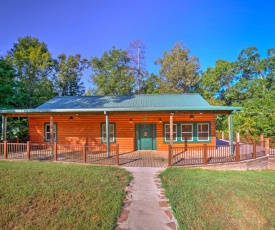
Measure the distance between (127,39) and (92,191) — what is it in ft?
82.2

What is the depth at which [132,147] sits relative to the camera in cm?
1259

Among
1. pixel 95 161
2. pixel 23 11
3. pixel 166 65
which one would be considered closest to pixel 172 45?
pixel 166 65

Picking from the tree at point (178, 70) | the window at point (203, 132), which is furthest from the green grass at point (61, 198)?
the tree at point (178, 70)

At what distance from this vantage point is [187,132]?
41.5ft

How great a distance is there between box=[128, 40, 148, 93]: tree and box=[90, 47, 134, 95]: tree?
0.82m

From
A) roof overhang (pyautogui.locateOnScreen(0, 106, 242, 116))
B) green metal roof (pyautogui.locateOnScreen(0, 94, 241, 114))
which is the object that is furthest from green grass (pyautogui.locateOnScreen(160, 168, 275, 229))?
green metal roof (pyautogui.locateOnScreen(0, 94, 241, 114))

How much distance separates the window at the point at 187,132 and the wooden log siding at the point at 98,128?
0.35m

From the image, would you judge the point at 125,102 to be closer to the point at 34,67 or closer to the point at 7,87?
the point at 7,87

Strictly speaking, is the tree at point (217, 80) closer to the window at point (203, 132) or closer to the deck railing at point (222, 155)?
the window at point (203, 132)

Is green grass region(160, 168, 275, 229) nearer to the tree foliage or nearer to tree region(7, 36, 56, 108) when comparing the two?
tree region(7, 36, 56, 108)

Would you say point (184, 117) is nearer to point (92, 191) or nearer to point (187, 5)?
point (187, 5)

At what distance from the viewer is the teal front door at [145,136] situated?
12703 millimetres

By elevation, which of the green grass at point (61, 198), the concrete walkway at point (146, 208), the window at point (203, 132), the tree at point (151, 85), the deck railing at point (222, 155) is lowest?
the concrete walkway at point (146, 208)

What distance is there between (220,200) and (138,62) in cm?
2380
